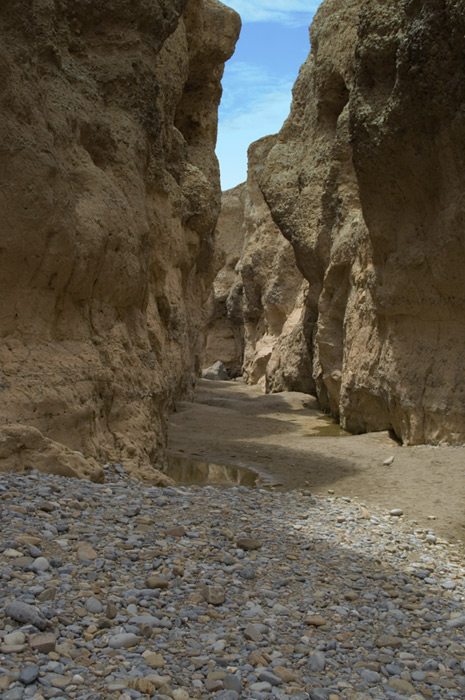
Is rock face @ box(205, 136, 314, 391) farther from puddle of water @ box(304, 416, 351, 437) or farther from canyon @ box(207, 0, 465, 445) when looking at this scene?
puddle of water @ box(304, 416, 351, 437)

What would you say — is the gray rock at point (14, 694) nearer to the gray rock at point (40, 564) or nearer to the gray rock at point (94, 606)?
the gray rock at point (94, 606)

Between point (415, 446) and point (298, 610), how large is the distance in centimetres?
723

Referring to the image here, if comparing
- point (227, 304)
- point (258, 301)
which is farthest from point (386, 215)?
point (227, 304)

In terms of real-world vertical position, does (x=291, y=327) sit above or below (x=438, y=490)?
above

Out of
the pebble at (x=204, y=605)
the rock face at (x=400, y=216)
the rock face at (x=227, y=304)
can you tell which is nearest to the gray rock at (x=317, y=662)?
the pebble at (x=204, y=605)

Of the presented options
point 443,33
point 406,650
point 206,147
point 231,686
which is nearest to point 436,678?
point 406,650

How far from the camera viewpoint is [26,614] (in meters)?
2.93

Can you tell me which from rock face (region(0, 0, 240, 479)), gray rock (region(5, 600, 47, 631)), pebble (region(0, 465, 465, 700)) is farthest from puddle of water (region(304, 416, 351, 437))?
gray rock (region(5, 600, 47, 631))

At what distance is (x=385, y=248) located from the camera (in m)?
11.6

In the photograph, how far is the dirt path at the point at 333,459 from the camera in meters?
7.13

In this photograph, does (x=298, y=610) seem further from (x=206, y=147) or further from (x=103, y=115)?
(x=206, y=147)

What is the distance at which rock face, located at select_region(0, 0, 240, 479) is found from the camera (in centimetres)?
Answer: 619

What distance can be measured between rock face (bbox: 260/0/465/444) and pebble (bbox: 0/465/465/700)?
561cm

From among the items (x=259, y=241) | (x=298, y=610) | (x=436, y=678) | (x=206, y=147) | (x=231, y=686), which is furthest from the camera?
→ (x=259, y=241)
